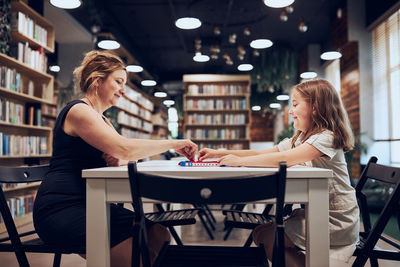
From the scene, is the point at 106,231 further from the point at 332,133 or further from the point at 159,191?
the point at 332,133

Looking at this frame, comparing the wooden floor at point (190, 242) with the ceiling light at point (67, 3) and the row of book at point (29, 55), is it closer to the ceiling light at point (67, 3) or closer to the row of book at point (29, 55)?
the row of book at point (29, 55)

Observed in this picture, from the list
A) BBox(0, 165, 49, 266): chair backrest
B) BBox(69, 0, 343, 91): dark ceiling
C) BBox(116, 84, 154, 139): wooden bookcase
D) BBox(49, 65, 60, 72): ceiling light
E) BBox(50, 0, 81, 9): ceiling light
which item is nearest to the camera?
BBox(0, 165, 49, 266): chair backrest

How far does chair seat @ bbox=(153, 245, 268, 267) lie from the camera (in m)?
1.19

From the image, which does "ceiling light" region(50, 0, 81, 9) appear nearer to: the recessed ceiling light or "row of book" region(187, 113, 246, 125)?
the recessed ceiling light

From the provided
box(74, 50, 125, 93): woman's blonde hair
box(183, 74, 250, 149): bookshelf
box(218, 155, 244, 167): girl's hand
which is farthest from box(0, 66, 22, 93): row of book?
box(183, 74, 250, 149): bookshelf

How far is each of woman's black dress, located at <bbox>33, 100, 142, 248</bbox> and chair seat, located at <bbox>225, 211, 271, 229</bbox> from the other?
0.55 meters

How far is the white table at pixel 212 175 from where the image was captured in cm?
115

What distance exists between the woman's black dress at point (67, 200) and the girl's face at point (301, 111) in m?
0.96

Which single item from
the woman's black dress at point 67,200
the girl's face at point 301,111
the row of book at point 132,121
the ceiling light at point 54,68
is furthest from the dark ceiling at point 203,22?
the woman's black dress at point 67,200

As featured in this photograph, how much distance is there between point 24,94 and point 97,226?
3541 millimetres

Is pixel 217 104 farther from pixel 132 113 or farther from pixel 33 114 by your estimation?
pixel 33 114

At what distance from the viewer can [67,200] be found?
1367mm

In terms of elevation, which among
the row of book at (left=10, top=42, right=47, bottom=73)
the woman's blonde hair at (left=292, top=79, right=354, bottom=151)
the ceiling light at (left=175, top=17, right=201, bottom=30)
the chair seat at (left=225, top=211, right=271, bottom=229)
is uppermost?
the ceiling light at (left=175, top=17, right=201, bottom=30)

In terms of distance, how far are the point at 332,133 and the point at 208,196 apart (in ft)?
2.76
